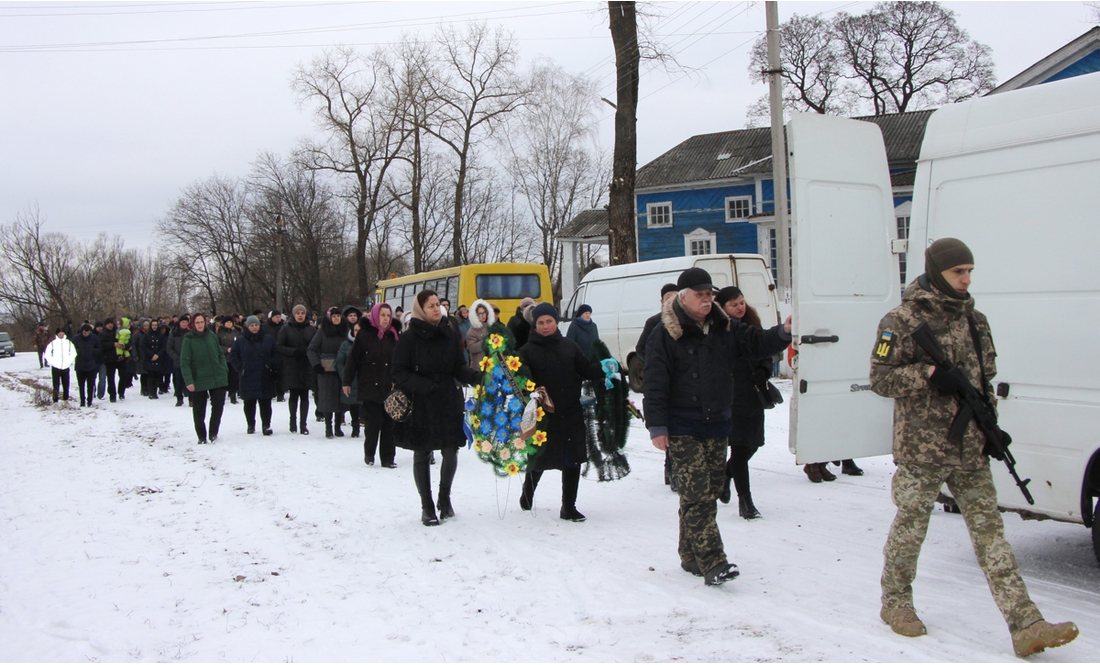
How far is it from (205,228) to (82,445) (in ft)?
154

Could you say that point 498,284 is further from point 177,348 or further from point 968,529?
point 968,529

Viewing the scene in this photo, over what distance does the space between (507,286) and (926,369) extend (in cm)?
2220

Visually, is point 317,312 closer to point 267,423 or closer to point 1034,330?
point 267,423

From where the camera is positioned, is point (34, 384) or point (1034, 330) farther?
point (34, 384)

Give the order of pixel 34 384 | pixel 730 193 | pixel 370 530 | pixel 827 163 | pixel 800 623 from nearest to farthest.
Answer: pixel 800 623 < pixel 827 163 < pixel 370 530 < pixel 34 384 < pixel 730 193

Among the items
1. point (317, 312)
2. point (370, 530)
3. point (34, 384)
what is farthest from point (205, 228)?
point (370, 530)

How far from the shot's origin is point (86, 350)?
62.6 feet

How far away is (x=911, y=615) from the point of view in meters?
4.12

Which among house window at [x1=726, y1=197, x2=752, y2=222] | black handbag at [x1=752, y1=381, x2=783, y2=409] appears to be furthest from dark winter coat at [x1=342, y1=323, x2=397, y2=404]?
house window at [x1=726, y1=197, x2=752, y2=222]

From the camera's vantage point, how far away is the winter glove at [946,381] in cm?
388

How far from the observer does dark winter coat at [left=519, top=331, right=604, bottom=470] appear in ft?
22.3

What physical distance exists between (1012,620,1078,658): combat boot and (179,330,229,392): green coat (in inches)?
425

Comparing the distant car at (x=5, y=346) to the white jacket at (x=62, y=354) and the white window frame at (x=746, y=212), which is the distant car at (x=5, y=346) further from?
the white window frame at (x=746, y=212)

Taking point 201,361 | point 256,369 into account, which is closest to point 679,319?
point 201,361
